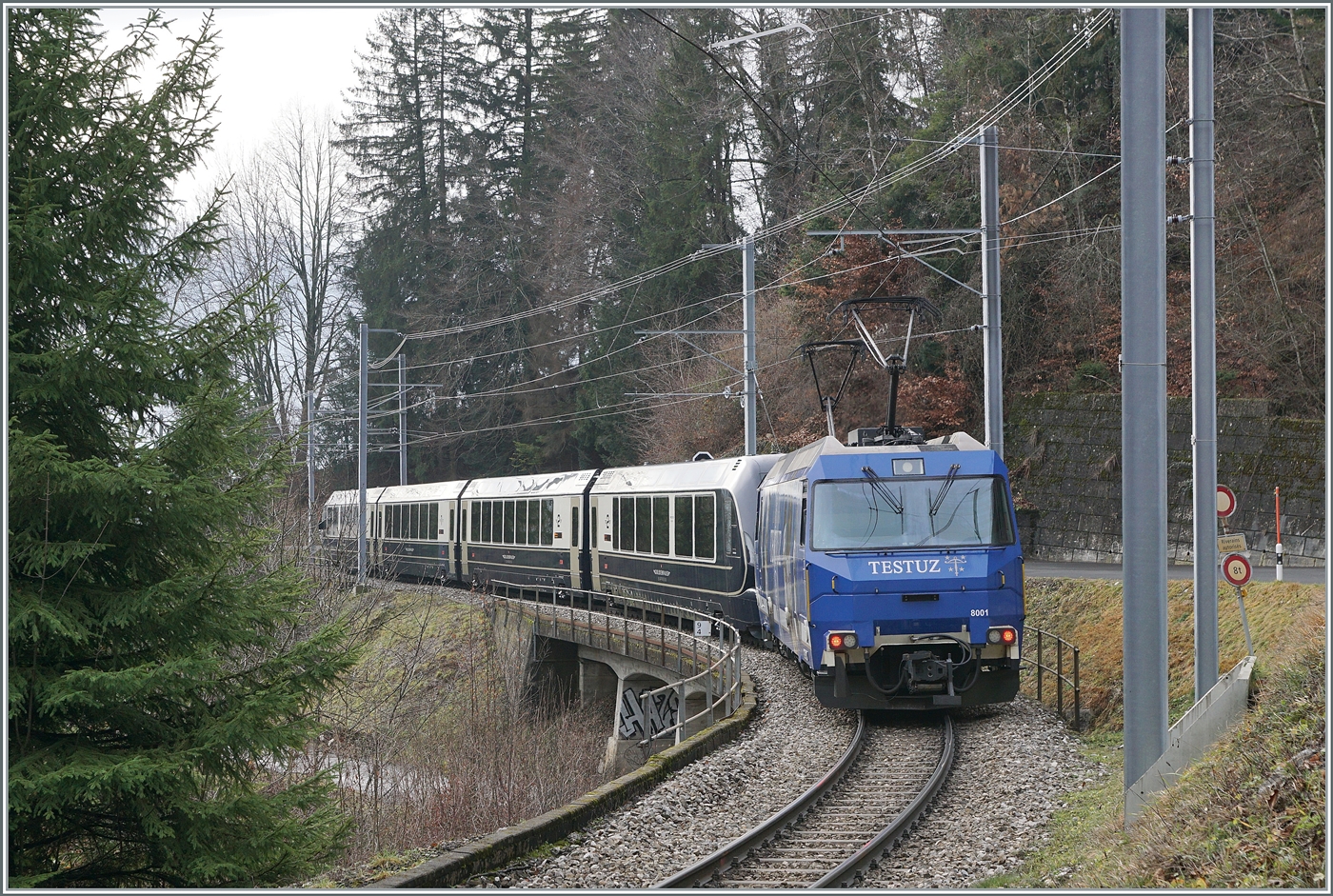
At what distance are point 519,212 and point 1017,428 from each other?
109 ft

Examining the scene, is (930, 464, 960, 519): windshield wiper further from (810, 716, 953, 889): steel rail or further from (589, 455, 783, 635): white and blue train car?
(589, 455, 783, 635): white and blue train car

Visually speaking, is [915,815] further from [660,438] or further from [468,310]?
[468,310]

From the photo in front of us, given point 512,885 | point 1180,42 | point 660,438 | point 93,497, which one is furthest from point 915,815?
point 660,438

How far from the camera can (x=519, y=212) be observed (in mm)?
55406

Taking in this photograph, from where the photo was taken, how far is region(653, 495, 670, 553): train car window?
23156 mm

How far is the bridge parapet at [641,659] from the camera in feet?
49.8

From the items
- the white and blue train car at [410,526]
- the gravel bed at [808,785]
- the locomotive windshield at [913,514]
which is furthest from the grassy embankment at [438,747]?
the white and blue train car at [410,526]

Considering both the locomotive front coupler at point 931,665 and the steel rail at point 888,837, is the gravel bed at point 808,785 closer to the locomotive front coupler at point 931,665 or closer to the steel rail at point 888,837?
the steel rail at point 888,837

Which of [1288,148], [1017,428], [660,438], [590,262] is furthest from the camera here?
[590,262]

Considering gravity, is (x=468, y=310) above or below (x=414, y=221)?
below

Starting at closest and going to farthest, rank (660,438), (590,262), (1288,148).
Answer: (1288,148)
(660,438)
(590,262)

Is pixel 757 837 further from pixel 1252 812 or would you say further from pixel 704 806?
pixel 1252 812

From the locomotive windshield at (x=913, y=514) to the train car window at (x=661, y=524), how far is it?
1015 centimetres

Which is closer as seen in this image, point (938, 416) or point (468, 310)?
point (938, 416)
